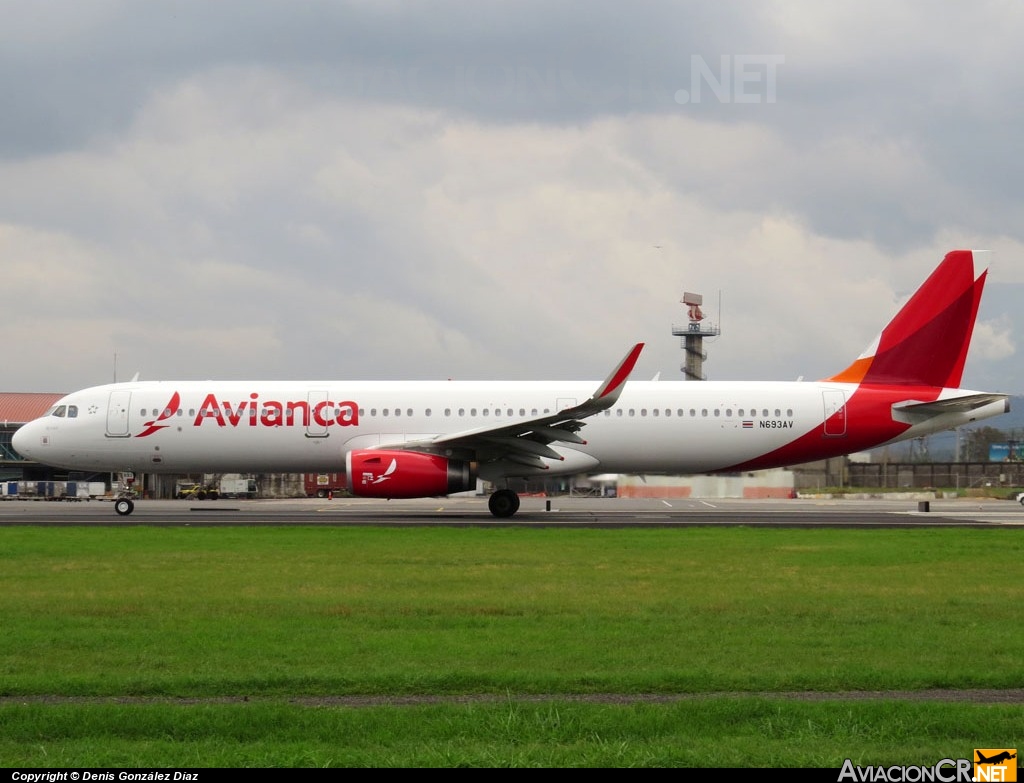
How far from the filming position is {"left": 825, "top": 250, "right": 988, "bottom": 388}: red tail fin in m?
31.7

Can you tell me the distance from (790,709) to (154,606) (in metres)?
7.50

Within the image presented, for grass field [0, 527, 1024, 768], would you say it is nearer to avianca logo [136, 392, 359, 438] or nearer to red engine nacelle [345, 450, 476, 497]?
red engine nacelle [345, 450, 476, 497]

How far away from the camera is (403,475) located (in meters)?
28.2

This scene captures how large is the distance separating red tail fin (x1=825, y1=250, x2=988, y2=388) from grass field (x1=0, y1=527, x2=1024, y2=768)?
1404 cm

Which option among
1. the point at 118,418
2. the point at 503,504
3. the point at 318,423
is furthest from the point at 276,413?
the point at 503,504

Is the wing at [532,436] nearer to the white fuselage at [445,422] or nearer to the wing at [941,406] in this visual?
the white fuselage at [445,422]

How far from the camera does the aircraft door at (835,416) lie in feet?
102

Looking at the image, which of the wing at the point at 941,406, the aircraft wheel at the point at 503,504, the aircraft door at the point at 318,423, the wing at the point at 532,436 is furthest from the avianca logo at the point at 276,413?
the wing at the point at 941,406

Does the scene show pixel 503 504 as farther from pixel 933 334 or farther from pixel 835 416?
pixel 933 334

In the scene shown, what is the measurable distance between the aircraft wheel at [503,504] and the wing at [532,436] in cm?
106

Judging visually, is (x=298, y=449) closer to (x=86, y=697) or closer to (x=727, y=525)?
(x=727, y=525)

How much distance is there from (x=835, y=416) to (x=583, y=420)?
695 centimetres

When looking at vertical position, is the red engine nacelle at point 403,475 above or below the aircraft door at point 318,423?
below

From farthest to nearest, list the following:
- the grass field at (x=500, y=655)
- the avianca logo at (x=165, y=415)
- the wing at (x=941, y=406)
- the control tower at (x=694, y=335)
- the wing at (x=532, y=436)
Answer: the control tower at (x=694, y=335) → the avianca logo at (x=165, y=415) → the wing at (x=941, y=406) → the wing at (x=532, y=436) → the grass field at (x=500, y=655)
